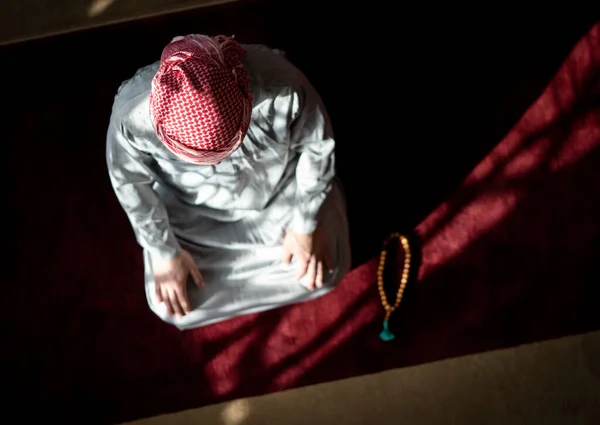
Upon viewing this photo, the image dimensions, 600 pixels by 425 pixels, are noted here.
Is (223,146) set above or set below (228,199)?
above

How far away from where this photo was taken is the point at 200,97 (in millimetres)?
652

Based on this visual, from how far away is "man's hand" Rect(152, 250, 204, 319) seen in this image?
104 centimetres

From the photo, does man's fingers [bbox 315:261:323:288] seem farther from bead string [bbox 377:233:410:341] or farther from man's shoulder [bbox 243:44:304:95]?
man's shoulder [bbox 243:44:304:95]

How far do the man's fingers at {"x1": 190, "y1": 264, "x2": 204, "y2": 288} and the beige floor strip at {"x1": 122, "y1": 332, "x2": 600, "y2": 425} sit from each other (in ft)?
1.09

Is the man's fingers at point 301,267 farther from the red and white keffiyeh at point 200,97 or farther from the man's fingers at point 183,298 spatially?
the red and white keffiyeh at point 200,97

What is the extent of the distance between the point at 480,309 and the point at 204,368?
59 centimetres

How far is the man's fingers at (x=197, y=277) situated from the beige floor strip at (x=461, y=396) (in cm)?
33

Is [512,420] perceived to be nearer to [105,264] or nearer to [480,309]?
[480,309]

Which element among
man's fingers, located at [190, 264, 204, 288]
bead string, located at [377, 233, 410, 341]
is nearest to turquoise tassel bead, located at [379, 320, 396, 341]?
bead string, located at [377, 233, 410, 341]

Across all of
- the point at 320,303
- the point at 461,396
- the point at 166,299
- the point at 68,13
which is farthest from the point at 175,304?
the point at 68,13

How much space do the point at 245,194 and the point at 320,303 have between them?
0.39 m

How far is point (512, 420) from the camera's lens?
Result: 4.22 feet

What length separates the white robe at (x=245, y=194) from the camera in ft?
2.71

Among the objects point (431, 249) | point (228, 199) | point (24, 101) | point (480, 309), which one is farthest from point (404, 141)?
point (24, 101)
